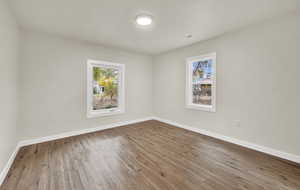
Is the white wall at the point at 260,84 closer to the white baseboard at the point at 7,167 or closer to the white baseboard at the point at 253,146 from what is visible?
the white baseboard at the point at 253,146

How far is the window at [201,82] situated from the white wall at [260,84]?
0.45ft

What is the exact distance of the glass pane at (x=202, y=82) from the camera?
3.46 m

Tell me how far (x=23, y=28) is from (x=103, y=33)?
5.22 ft

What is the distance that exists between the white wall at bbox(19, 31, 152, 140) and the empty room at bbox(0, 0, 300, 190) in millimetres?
21

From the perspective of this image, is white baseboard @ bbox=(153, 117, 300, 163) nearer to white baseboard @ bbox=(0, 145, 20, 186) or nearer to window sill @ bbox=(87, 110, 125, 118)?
window sill @ bbox=(87, 110, 125, 118)

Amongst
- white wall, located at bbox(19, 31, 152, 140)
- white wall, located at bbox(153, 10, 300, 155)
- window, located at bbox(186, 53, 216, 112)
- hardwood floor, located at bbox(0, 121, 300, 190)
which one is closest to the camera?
Answer: hardwood floor, located at bbox(0, 121, 300, 190)

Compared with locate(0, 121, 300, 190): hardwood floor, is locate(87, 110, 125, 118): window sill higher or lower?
higher

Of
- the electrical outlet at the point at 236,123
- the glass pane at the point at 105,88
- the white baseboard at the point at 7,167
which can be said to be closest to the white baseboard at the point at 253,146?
the electrical outlet at the point at 236,123

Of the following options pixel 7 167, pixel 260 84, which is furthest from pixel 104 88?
pixel 260 84

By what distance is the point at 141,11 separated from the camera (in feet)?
6.98

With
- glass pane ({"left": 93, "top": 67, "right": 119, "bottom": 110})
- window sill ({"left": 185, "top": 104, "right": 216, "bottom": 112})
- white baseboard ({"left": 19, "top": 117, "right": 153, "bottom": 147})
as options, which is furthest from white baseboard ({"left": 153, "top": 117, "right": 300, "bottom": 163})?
glass pane ({"left": 93, "top": 67, "right": 119, "bottom": 110})

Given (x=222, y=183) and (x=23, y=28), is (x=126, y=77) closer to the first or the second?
(x=23, y=28)

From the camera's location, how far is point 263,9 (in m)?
2.08

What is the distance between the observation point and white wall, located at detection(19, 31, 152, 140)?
109 inches
